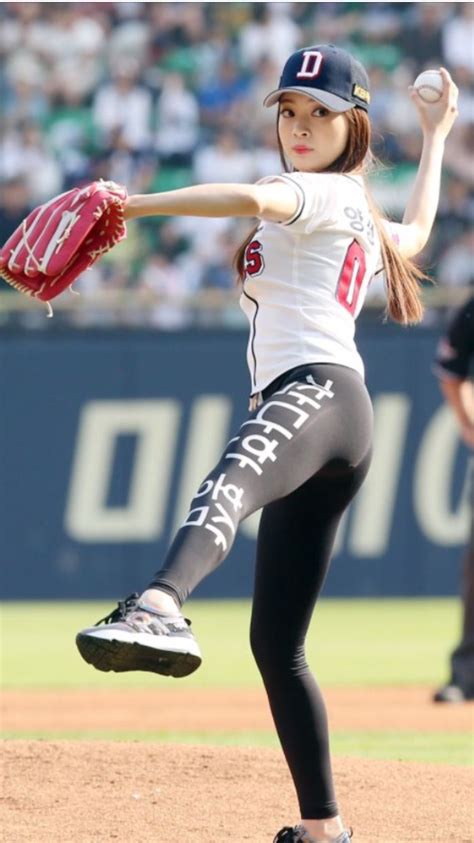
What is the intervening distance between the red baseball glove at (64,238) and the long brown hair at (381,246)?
1.64 ft

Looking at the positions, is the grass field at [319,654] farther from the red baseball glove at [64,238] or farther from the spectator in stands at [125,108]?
the spectator in stands at [125,108]

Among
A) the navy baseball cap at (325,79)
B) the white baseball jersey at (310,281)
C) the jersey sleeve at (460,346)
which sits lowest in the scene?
the jersey sleeve at (460,346)

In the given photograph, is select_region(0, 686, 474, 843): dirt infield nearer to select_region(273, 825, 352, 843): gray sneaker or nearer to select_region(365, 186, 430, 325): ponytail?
select_region(273, 825, 352, 843): gray sneaker

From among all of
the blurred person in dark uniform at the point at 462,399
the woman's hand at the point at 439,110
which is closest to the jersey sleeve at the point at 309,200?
the woman's hand at the point at 439,110

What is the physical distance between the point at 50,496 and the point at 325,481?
8.26 meters

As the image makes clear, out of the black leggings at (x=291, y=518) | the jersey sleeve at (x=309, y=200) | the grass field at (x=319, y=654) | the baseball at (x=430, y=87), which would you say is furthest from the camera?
the grass field at (x=319, y=654)

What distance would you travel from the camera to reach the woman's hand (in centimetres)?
446

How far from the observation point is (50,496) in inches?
469

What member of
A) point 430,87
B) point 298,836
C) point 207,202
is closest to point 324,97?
point 207,202

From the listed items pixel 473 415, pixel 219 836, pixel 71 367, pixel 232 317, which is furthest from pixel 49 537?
pixel 219 836

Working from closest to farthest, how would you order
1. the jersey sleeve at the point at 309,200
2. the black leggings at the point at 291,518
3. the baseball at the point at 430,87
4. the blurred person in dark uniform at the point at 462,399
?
the black leggings at the point at 291,518
the jersey sleeve at the point at 309,200
the baseball at the point at 430,87
the blurred person in dark uniform at the point at 462,399

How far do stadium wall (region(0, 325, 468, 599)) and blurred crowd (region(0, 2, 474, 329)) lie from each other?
58cm

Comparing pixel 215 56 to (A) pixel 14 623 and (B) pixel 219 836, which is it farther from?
(B) pixel 219 836

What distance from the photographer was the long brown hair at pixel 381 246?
395 centimetres
